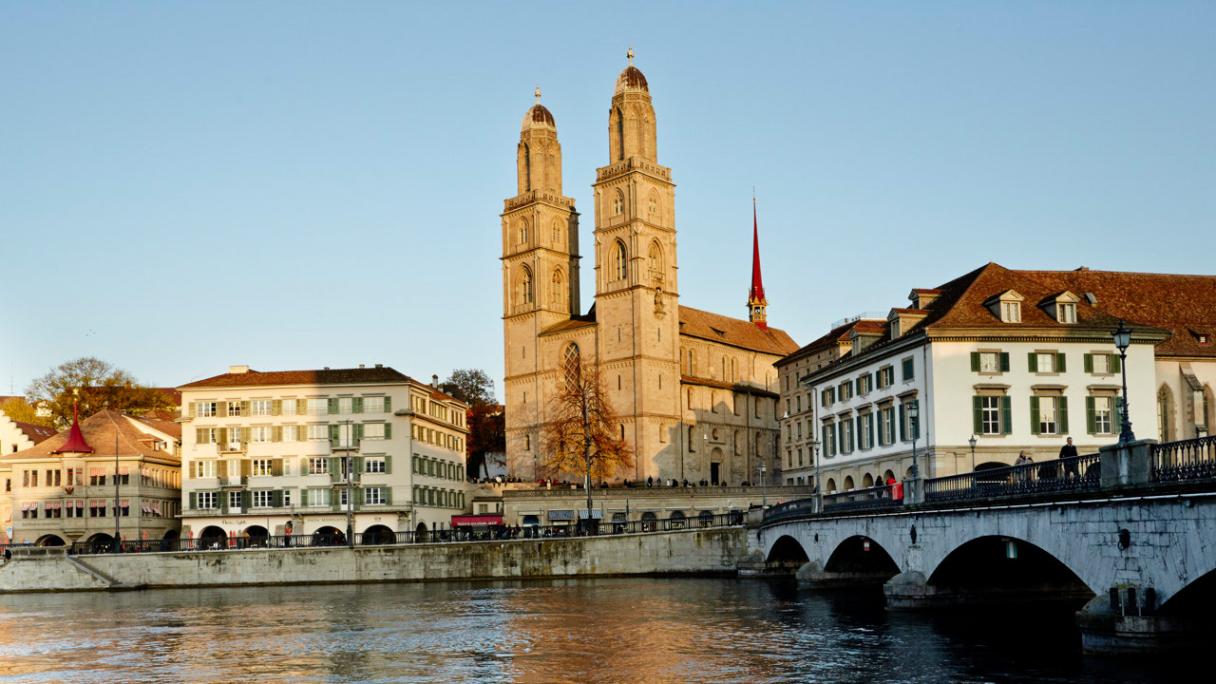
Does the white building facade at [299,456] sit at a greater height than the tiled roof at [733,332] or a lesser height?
lesser

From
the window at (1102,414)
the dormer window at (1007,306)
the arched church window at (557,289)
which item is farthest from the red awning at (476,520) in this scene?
the window at (1102,414)

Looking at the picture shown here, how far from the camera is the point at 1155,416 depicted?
63906mm

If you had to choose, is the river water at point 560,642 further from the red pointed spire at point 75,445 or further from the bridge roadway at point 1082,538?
the red pointed spire at point 75,445

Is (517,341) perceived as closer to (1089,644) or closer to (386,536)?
(386,536)

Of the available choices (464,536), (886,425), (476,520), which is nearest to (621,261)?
(476,520)

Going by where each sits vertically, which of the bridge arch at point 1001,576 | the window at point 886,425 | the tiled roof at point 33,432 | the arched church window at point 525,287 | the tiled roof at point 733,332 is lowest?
the bridge arch at point 1001,576

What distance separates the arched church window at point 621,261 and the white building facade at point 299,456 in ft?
98.4

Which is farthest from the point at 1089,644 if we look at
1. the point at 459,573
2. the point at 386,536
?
the point at 386,536

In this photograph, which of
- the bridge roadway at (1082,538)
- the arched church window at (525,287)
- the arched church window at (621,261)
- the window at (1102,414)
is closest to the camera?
the bridge roadway at (1082,538)

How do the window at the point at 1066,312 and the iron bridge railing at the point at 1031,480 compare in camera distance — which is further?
the window at the point at 1066,312

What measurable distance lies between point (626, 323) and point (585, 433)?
57.0 feet

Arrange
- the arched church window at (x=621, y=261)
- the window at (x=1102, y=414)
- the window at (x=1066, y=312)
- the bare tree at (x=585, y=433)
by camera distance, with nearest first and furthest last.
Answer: the window at (x=1102, y=414) → the window at (x=1066, y=312) → the bare tree at (x=585, y=433) → the arched church window at (x=621, y=261)

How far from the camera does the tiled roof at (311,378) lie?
93.4 m

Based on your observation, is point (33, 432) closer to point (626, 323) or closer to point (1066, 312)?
point (626, 323)
